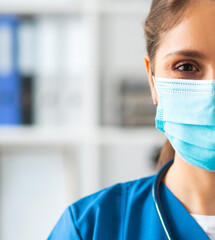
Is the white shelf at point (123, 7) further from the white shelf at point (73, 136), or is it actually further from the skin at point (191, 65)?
the skin at point (191, 65)

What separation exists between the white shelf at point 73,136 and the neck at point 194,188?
75 centimetres

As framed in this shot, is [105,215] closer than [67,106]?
Yes

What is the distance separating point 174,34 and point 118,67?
93 centimetres

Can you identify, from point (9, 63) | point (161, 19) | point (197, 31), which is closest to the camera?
point (197, 31)

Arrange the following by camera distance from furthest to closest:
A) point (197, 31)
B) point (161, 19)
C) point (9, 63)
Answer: point (9, 63), point (161, 19), point (197, 31)

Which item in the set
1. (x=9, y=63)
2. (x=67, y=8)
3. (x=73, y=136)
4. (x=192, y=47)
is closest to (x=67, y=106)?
Answer: (x=73, y=136)

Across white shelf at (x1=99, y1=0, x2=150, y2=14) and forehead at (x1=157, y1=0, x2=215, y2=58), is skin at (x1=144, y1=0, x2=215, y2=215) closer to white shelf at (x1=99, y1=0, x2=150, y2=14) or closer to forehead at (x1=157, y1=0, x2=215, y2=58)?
forehead at (x1=157, y1=0, x2=215, y2=58)

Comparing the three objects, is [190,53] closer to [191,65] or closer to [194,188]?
[191,65]

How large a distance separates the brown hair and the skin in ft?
0.06

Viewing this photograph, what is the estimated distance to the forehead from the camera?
2.63 feet

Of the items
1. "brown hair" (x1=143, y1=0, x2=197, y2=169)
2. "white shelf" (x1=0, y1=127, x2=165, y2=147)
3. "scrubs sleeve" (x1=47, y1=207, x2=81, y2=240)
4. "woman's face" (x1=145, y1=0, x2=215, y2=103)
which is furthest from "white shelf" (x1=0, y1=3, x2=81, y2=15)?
"scrubs sleeve" (x1=47, y1=207, x2=81, y2=240)

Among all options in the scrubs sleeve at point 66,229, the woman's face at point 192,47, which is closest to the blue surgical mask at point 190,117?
the woman's face at point 192,47

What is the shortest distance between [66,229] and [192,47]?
1.59 feet

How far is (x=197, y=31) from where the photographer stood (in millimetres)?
811
